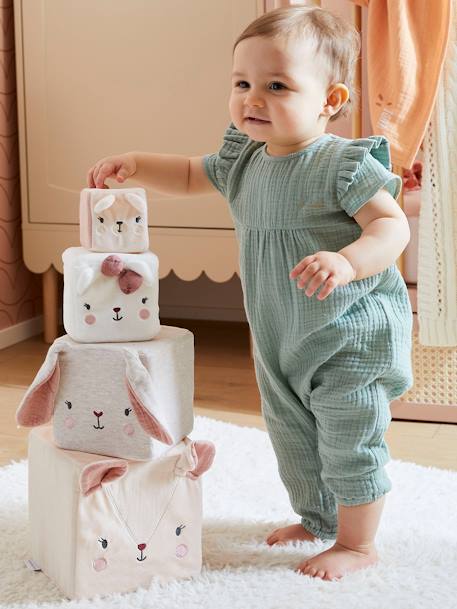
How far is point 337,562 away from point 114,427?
338mm

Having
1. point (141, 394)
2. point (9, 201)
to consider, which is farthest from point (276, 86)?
point (9, 201)

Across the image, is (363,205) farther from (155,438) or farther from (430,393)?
(430,393)

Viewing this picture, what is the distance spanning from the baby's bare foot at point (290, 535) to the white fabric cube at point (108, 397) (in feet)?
0.78

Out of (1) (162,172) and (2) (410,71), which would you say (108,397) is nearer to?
(1) (162,172)

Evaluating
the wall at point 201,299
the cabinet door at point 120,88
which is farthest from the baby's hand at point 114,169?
the wall at point 201,299

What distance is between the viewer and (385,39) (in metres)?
1.84

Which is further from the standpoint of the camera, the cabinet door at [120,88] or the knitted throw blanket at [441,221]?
the cabinet door at [120,88]

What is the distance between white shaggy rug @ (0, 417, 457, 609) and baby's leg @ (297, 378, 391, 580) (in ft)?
0.12

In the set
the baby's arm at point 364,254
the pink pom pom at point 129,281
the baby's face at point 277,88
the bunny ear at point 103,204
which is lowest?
the pink pom pom at point 129,281

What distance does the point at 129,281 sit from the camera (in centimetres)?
121

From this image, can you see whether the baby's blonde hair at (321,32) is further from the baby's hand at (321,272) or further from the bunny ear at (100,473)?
the bunny ear at (100,473)

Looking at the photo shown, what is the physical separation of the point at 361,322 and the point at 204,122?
118 cm

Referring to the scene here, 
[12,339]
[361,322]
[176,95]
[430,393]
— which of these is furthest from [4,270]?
[361,322]

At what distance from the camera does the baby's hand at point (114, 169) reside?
1311mm
